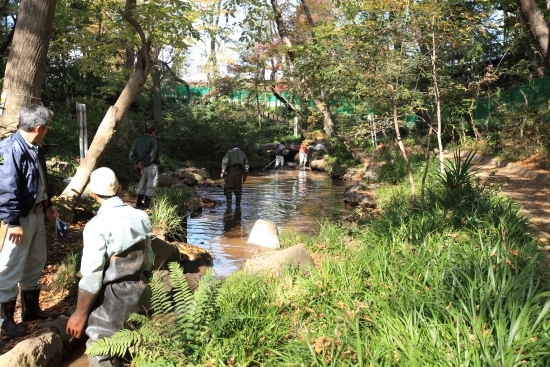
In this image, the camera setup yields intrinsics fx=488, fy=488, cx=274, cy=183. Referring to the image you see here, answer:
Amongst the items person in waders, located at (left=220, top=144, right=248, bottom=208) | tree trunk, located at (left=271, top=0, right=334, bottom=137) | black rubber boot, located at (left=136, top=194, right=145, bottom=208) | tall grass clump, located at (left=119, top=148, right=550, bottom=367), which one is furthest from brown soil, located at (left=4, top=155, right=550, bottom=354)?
tree trunk, located at (left=271, top=0, right=334, bottom=137)

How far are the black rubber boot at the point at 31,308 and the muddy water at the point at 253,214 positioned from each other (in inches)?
20.6

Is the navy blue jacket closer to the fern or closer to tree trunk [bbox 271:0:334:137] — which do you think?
the fern

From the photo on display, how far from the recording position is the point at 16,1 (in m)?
19.3

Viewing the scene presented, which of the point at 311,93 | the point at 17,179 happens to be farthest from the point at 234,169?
the point at 311,93

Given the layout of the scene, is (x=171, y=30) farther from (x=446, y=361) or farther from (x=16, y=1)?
(x=16, y=1)

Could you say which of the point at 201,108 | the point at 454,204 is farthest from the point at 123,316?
the point at 201,108

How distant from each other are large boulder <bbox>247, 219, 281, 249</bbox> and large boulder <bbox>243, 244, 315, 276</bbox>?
1984 mm

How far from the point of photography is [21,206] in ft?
12.9

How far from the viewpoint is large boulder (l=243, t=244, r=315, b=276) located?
5.49 m

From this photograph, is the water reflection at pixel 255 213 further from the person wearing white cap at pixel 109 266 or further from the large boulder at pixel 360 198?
the person wearing white cap at pixel 109 266

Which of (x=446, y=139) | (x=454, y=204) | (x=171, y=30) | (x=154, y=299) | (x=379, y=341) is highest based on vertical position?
(x=171, y=30)

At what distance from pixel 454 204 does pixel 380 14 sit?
4.23 metres

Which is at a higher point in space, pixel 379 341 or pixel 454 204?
pixel 454 204

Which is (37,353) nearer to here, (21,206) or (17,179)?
(21,206)
